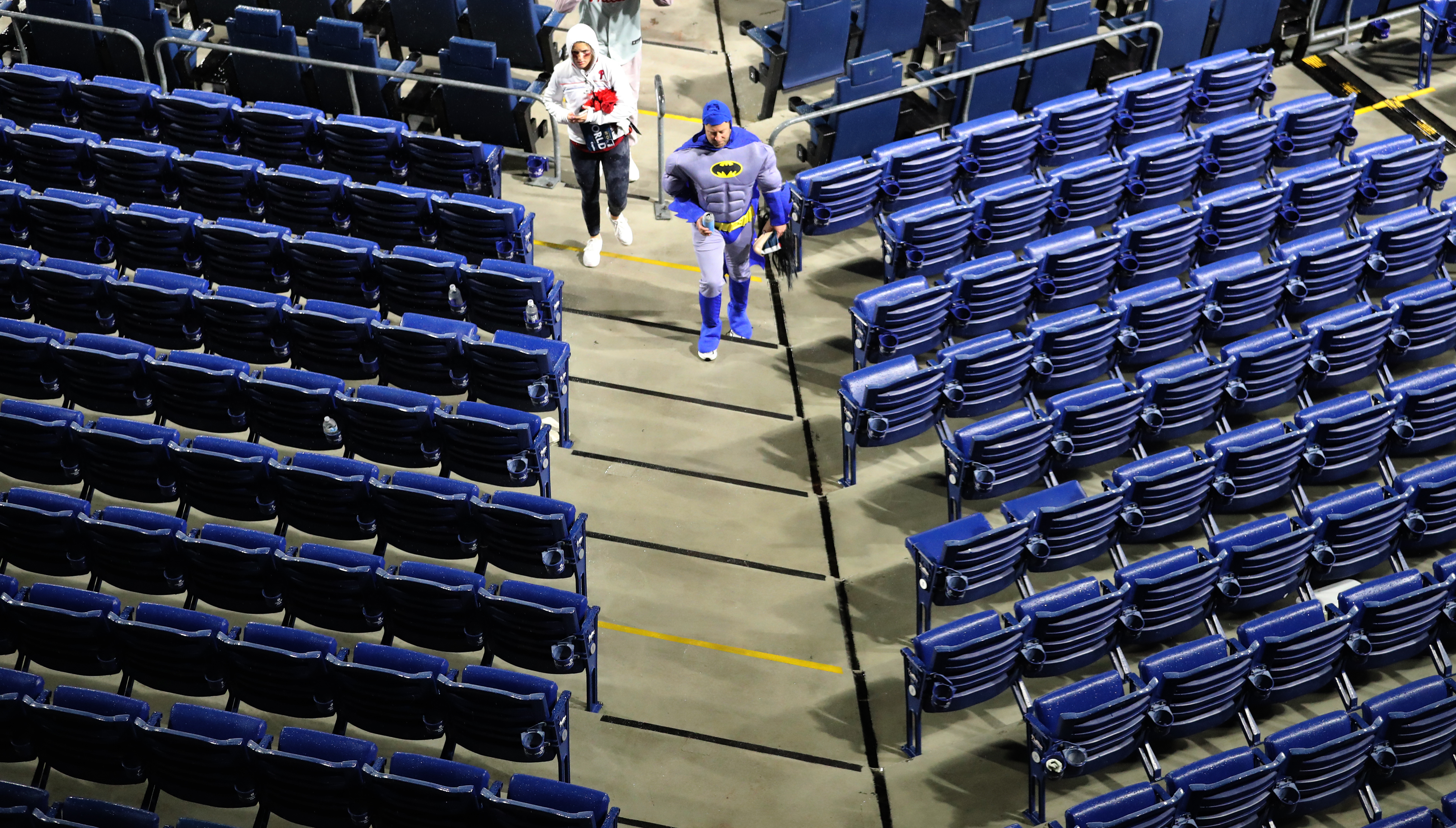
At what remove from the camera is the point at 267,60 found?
458 inches

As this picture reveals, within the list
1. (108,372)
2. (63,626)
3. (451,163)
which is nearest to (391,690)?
(63,626)

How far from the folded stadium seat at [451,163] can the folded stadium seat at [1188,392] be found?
479cm

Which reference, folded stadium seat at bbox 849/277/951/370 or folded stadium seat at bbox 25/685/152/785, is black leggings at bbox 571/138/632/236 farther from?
folded stadium seat at bbox 25/685/152/785

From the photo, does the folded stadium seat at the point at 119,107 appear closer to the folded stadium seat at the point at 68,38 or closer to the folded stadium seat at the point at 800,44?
the folded stadium seat at the point at 68,38

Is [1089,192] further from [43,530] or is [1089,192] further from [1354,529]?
[43,530]

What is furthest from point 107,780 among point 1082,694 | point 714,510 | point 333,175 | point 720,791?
point 1082,694

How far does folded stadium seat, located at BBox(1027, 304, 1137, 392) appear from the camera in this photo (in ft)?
30.5

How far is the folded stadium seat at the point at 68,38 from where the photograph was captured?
1181cm

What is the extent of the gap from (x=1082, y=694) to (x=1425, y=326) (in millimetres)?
3963

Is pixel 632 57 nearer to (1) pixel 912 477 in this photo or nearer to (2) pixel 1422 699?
(1) pixel 912 477

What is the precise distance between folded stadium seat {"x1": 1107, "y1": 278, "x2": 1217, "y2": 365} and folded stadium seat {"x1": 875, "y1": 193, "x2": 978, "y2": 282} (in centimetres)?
113

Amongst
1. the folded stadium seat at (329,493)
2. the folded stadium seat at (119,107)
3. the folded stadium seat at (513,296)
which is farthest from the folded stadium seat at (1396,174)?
the folded stadium seat at (119,107)

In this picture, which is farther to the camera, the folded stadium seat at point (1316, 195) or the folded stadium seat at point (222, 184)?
the folded stadium seat at point (1316, 195)

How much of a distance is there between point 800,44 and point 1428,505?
19.2 feet
